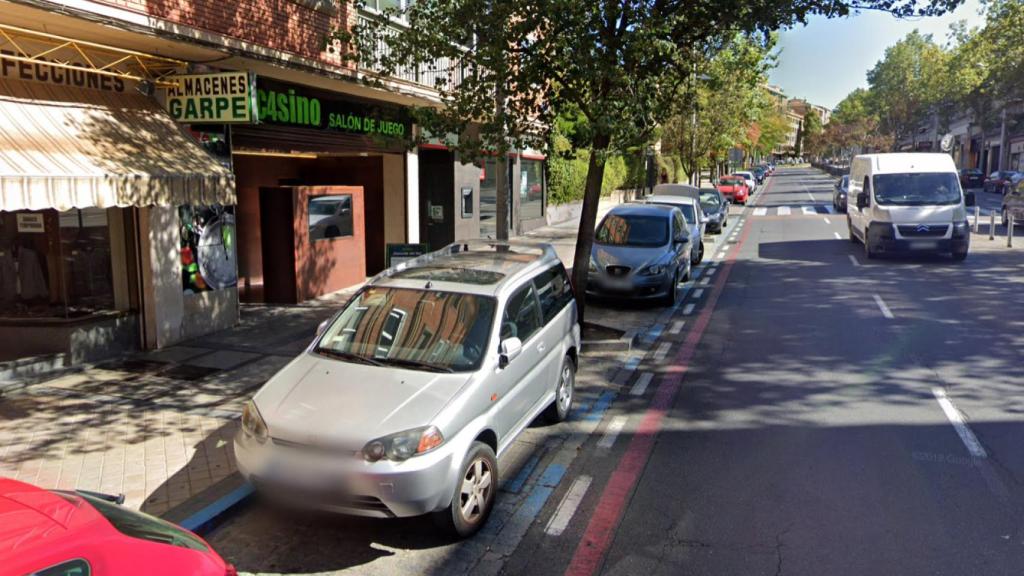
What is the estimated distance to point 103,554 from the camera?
2.62 m

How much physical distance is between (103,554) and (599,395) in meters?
6.05

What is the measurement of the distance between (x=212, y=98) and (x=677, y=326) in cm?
755

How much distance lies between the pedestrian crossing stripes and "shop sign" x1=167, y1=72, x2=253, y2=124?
96.5ft

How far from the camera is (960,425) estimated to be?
22.6 ft

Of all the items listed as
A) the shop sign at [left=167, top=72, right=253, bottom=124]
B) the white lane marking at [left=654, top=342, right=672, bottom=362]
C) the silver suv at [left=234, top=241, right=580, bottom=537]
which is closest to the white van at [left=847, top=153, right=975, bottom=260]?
the white lane marking at [left=654, top=342, right=672, bottom=362]

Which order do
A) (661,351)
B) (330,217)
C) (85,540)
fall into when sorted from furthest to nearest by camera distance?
(330,217), (661,351), (85,540)

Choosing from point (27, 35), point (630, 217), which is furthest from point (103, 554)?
point (630, 217)

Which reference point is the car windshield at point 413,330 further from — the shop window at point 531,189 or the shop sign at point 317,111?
the shop window at point 531,189

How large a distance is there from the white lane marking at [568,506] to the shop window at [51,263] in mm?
6806

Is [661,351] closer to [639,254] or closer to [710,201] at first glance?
[639,254]

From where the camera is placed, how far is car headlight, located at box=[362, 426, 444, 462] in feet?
14.9

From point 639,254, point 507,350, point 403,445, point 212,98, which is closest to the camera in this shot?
point 403,445

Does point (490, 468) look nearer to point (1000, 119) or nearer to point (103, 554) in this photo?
point (103, 554)

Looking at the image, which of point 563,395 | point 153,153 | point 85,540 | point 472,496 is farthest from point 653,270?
point 85,540
